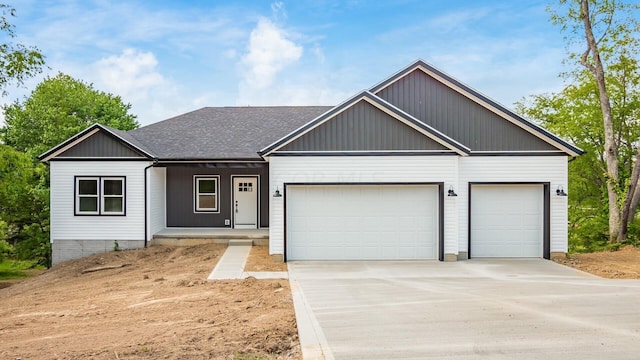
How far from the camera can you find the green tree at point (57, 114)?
24.0 metres

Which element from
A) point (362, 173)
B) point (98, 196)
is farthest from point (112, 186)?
point (362, 173)

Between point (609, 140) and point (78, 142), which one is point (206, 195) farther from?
point (609, 140)

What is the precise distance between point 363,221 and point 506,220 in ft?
14.9

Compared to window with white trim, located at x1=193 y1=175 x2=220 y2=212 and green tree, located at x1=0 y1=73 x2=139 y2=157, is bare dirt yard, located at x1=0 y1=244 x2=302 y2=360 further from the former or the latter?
green tree, located at x1=0 y1=73 x2=139 y2=157

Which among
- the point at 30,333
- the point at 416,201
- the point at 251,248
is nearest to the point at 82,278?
the point at 251,248

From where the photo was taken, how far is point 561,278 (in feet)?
36.6

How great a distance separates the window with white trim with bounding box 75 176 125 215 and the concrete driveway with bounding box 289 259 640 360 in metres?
7.18

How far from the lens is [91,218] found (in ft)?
51.0

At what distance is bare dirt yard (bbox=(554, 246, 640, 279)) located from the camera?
1199 centimetres

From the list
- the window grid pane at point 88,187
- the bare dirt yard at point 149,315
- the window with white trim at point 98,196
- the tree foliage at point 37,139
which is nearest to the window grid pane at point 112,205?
the window with white trim at point 98,196

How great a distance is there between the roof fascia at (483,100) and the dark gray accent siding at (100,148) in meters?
8.63

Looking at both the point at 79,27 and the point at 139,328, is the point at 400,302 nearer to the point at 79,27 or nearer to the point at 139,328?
the point at 139,328

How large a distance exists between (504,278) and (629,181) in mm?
10134

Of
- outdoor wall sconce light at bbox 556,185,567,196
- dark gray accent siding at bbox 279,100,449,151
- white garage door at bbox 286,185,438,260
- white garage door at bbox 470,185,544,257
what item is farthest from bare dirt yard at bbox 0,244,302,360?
outdoor wall sconce light at bbox 556,185,567,196
